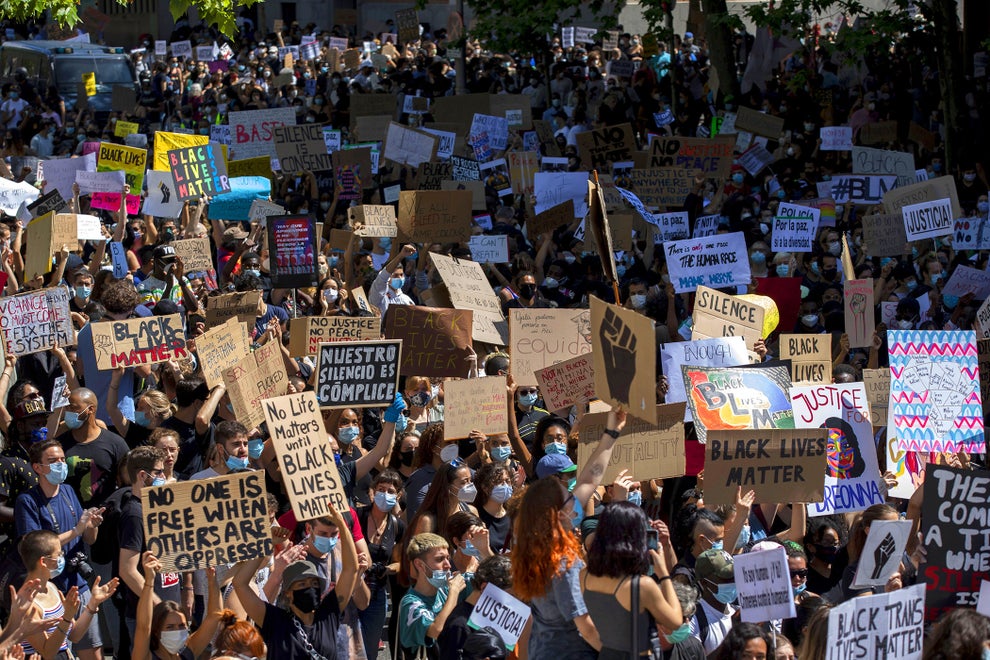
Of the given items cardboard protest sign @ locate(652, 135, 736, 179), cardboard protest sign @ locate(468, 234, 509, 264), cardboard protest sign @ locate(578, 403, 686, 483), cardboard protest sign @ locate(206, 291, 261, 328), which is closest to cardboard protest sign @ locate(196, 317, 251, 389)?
cardboard protest sign @ locate(206, 291, 261, 328)

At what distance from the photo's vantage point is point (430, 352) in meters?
11.0

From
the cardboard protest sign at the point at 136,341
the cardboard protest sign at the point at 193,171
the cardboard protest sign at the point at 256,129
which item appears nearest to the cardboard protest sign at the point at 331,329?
the cardboard protest sign at the point at 136,341

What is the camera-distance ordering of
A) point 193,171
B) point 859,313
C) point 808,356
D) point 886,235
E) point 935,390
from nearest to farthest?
1. point 935,390
2. point 808,356
3. point 859,313
4. point 886,235
5. point 193,171

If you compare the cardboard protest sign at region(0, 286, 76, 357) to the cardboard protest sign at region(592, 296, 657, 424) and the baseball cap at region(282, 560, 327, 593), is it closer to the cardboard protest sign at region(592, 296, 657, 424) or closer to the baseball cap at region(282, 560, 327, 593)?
the baseball cap at region(282, 560, 327, 593)

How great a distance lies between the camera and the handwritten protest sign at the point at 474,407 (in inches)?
346

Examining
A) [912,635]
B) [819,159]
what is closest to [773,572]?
[912,635]

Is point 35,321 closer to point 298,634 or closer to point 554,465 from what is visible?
point 554,465

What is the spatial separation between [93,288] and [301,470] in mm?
5622

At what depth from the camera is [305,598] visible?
661 centimetres

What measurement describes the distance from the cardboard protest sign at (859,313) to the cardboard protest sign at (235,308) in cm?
444

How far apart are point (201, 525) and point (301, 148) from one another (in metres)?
12.2

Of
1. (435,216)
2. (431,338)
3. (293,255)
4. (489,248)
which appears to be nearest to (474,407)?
(431,338)

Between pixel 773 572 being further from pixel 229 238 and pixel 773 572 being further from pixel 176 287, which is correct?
pixel 229 238

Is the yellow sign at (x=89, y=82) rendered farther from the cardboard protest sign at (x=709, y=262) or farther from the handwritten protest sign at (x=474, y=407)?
the handwritten protest sign at (x=474, y=407)
